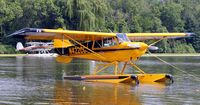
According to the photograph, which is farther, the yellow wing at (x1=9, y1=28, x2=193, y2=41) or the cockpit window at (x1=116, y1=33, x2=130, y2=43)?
the cockpit window at (x1=116, y1=33, x2=130, y2=43)

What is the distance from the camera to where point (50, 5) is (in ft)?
208

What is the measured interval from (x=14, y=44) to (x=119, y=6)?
28084 millimetres

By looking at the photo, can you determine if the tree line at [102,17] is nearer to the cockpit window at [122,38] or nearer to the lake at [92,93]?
the cockpit window at [122,38]

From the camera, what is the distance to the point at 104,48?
20.6m

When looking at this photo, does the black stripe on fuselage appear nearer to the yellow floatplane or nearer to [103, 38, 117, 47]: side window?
the yellow floatplane

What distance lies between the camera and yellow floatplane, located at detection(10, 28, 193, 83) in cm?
1931

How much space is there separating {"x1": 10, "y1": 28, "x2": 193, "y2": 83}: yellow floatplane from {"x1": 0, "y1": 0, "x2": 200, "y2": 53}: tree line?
118ft

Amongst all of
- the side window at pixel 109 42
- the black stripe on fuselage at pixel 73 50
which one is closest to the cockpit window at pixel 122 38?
Answer: the side window at pixel 109 42

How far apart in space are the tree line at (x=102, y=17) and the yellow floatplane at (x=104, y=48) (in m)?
36.1

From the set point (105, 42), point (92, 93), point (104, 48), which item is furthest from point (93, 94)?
point (105, 42)

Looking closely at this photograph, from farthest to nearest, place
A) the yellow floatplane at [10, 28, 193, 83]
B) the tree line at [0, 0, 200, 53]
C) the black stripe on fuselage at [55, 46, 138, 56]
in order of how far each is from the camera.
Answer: the tree line at [0, 0, 200, 53], the black stripe on fuselage at [55, 46, 138, 56], the yellow floatplane at [10, 28, 193, 83]

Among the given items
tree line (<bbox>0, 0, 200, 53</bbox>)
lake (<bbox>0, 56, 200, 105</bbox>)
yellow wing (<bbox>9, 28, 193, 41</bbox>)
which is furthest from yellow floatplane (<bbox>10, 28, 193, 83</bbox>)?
tree line (<bbox>0, 0, 200, 53</bbox>)

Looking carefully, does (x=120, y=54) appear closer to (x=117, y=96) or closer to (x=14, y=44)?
(x=117, y=96)

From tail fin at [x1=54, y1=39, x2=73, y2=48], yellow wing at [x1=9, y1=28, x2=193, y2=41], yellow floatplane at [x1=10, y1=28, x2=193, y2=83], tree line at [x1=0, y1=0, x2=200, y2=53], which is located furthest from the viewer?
tree line at [x1=0, y1=0, x2=200, y2=53]
